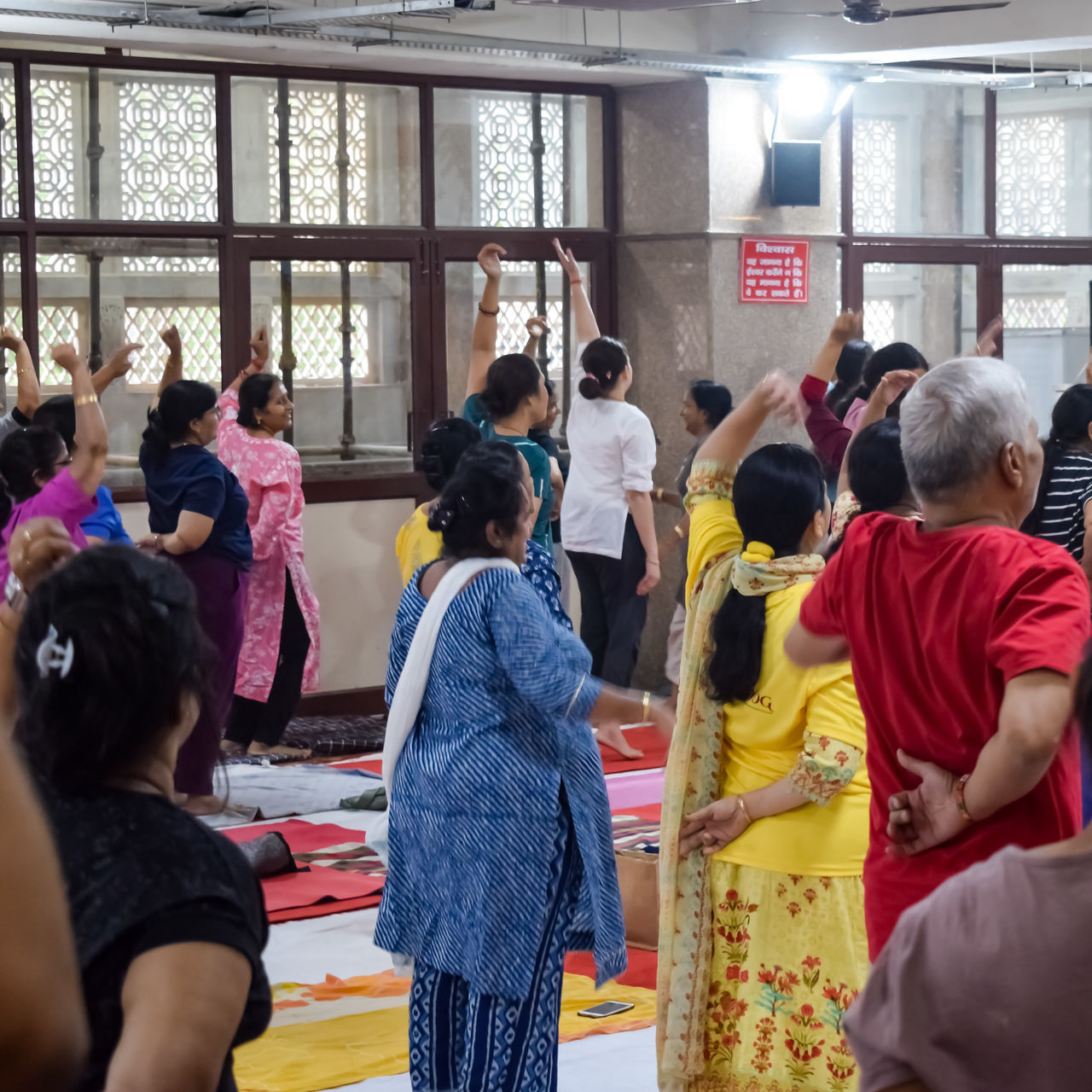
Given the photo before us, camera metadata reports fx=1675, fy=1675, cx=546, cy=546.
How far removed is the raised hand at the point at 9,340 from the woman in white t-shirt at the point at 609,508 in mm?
2191

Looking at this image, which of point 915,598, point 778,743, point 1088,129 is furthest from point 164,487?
point 1088,129

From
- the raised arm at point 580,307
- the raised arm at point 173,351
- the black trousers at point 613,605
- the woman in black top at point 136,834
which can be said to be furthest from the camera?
the raised arm at point 580,307

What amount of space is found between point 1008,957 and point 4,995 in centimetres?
71

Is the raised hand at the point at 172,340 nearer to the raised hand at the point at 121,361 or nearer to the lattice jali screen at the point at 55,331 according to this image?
the raised hand at the point at 121,361

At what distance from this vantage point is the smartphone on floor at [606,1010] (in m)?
3.95

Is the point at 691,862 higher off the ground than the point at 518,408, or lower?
lower

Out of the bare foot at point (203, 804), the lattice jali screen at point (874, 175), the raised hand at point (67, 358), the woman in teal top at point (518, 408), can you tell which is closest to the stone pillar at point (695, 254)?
the lattice jali screen at point (874, 175)

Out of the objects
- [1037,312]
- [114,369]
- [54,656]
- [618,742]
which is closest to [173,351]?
[114,369]

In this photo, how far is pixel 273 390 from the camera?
6406 mm

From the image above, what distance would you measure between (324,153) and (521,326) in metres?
1.31

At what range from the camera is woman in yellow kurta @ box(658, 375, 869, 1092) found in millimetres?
2803

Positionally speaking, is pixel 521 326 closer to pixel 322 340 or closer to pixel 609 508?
pixel 322 340

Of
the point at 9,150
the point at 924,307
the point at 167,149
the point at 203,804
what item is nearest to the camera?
the point at 203,804

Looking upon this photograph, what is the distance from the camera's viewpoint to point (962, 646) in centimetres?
203
